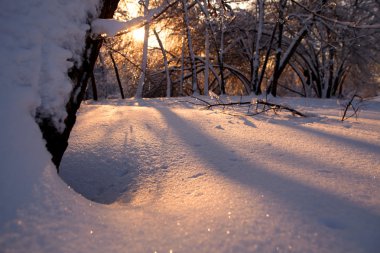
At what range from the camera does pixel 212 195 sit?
1.11 metres

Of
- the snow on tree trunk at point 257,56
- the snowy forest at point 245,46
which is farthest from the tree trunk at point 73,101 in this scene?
the snow on tree trunk at point 257,56

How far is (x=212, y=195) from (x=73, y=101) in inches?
37.2

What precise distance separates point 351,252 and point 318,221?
15cm

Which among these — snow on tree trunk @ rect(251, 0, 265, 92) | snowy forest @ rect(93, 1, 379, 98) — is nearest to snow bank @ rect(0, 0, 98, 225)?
snowy forest @ rect(93, 1, 379, 98)

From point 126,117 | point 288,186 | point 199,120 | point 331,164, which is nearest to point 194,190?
point 288,186

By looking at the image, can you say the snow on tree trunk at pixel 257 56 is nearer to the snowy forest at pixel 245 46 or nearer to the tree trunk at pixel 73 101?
the snowy forest at pixel 245 46

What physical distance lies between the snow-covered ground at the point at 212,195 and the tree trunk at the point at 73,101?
29 cm

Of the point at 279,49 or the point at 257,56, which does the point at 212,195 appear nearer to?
the point at 279,49

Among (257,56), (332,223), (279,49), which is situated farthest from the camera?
(257,56)

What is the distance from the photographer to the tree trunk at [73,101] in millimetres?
1240

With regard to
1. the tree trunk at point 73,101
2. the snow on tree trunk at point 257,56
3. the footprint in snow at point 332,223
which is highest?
the snow on tree trunk at point 257,56

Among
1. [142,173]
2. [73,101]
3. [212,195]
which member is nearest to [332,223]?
[212,195]

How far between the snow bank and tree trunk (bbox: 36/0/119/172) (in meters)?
0.05

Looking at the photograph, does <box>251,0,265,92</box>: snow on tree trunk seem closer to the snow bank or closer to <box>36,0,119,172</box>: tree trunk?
<box>36,0,119,172</box>: tree trunk
